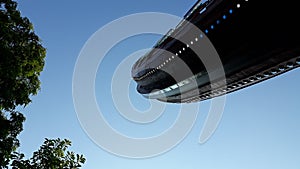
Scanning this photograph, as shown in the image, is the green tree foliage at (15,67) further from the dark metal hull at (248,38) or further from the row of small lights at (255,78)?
the row of small lights at (255,78)

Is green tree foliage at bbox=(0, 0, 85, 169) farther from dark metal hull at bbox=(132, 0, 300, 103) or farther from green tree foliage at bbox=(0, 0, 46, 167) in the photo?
dark metal hull at bbox=(132, 0, 300, 103)

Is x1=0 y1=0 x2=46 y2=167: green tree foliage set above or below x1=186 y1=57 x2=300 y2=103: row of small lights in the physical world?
below

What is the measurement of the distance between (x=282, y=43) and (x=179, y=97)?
60.0 meters

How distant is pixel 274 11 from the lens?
42.4 m

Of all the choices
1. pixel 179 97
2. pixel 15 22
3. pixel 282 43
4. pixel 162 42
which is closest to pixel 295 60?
pixel 282 43

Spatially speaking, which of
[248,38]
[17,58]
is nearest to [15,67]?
[17,58]

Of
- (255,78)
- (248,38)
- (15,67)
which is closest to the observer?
(15,67)

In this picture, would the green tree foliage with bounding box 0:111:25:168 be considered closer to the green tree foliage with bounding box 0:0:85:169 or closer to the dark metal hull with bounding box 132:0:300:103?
the green tree foliage with bounding box 0:0:85:169

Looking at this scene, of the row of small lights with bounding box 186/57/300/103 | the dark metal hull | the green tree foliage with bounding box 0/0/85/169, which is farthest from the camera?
the row of small lights with bounding box 186/57/300/103

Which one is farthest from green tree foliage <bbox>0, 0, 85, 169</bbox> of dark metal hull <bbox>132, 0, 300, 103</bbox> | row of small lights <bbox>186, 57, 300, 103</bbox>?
row of small lights <bbox>186, 57, 300, 103</bbox>

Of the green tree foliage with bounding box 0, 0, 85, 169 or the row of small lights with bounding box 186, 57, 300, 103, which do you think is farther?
the row of small lights with bounding box 186, 57, 300, 103

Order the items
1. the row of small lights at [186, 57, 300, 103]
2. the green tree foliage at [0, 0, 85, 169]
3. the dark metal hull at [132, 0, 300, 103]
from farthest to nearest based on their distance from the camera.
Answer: the row of small lights at [186, 57, 300, 103] < the dark metal hull at [132, 0, 300, 103] < the green tree foliage at [0, 0, 85, 169]

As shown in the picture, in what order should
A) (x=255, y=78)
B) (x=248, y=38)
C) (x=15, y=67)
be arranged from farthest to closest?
(x=255, y=78) → (x=248, y=38) → (x=15, y=67)

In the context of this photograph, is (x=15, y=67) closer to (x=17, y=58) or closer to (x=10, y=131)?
(x=17, y=58)
